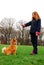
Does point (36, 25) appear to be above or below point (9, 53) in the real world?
above

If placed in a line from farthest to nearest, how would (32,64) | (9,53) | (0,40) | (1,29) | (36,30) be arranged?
1. (1,29)
2. (0,40)
3. (36,30)
4. (9,53)
5. (32,64)

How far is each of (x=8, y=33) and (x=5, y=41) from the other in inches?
110

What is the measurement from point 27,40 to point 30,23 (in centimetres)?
4619

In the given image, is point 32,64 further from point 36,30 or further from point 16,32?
point 16,32

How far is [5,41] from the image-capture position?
54.4 m

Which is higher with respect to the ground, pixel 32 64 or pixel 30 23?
pixel 30 23

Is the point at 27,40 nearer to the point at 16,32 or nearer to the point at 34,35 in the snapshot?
the point at 16,32

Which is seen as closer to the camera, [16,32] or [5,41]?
[5,41]

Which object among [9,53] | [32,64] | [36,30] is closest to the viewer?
[32,64]

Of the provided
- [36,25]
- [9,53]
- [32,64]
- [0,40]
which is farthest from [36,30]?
[0,40]

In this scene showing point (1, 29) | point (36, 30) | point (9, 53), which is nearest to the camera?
point (9, 53)

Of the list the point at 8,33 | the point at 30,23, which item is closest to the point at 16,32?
the point at 8,33

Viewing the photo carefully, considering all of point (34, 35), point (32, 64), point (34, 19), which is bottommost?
point (32, 64)

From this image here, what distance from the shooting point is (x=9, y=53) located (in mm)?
9156
